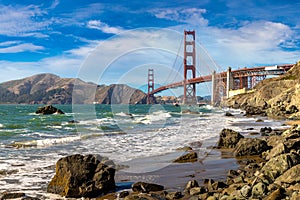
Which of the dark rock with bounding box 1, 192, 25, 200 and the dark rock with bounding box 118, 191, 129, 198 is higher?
the dark rock with bounding box 1, 192, 25, 200

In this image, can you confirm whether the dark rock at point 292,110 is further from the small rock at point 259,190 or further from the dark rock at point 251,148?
the small rock at point 259,190

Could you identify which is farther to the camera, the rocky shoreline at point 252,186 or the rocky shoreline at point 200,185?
the rocky shoreline at point 200,185

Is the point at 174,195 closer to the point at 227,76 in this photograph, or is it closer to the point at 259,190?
the point at 259,190

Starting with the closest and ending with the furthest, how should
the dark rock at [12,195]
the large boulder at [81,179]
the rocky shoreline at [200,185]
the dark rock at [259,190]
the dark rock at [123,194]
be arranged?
the dark rock at [259,190] < the rocky shoreline at [200,185] < the dark rock at [12,195] < the dark rock at [123,194] < the large boulder at [81,179]

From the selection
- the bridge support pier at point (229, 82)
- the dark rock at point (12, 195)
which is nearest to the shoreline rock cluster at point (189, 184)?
the dark rock at point (12, 195)

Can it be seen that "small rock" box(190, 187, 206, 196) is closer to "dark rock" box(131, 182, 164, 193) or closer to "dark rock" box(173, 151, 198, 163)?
"dark rock" box(131, 182, 164, 193)

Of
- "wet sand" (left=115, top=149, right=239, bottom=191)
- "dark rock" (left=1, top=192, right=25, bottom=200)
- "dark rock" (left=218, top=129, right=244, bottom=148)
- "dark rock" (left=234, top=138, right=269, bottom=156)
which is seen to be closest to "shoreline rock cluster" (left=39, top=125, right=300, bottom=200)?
"wet sand" (left=115, top=149, right=239, bottom=191)

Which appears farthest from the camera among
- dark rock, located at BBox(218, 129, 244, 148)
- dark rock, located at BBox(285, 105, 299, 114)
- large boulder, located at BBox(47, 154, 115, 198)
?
dark rock, located at BBox(285, 105, 299, 114)
